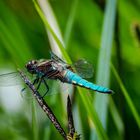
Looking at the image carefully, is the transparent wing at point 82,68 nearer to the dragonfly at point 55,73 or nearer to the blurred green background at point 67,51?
the dragonfly at point 55,73

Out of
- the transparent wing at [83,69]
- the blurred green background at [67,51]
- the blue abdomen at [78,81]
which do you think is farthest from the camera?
A: the blurred green background at [67,51]

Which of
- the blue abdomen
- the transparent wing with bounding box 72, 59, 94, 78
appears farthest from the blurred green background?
the blue abdomen

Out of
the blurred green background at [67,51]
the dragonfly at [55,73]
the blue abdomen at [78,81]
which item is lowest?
the blue abdomen at [78,81]

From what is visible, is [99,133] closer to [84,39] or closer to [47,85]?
A: [47,85]

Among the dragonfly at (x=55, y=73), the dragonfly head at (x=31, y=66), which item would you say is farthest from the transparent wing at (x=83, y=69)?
the dragonfly head at (x=31, y=66)

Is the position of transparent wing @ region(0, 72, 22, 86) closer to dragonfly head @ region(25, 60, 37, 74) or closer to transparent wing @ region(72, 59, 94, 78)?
dragonfly head @ region(25, 60, 37, 74)

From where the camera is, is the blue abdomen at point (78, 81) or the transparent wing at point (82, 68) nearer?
the blue abdomen at point (78, 81)

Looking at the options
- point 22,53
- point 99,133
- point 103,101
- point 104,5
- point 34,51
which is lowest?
point 99,133

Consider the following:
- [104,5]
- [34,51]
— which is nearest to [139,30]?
[104,5]
